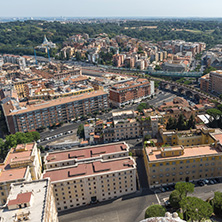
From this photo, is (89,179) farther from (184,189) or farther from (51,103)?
(51,103)

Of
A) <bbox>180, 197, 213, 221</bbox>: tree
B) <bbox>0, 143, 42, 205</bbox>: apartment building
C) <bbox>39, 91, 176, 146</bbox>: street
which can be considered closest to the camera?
<bbox>180, 197, 213, 221</bbox>: tree

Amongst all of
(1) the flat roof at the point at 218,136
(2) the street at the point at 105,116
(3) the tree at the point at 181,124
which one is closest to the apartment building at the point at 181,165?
(1) the flat roof at the point at 218,136

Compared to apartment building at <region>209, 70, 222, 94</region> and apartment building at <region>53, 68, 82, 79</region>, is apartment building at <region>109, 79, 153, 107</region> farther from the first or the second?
apartment building at <region>53, 68, 82, 79</region>

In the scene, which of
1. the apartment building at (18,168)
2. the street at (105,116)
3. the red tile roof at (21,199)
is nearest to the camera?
the red tile roof at (21,199)

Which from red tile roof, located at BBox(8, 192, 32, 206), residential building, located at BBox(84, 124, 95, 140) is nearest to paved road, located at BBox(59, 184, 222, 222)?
red tile roof, located at BBox(8, 192, 32, 206)

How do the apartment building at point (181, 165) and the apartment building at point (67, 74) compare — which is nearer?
the apartment building at point (181, 165)

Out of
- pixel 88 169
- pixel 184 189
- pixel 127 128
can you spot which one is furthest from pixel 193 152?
pixel 127 128

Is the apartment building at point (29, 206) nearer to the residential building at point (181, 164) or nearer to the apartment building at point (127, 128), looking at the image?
the residential building at point (181, 164)
